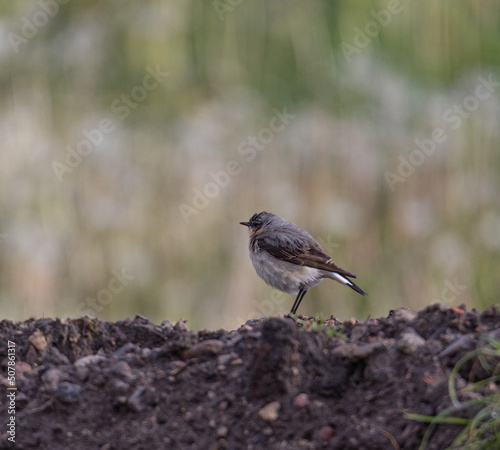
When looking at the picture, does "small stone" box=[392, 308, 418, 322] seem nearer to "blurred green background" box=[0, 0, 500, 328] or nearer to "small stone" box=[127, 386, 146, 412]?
"small stone" box=[127, 386, 146, 412]

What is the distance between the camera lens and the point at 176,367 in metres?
2.92

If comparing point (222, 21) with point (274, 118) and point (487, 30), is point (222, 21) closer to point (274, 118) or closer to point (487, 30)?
point (274, 118)

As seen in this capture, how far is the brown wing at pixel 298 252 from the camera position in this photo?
5684mm

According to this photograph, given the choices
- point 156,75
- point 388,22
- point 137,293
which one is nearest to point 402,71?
point 388,22

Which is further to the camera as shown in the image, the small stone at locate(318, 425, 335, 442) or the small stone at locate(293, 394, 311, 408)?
the small stone at locate(293, 394, 311, 408)
